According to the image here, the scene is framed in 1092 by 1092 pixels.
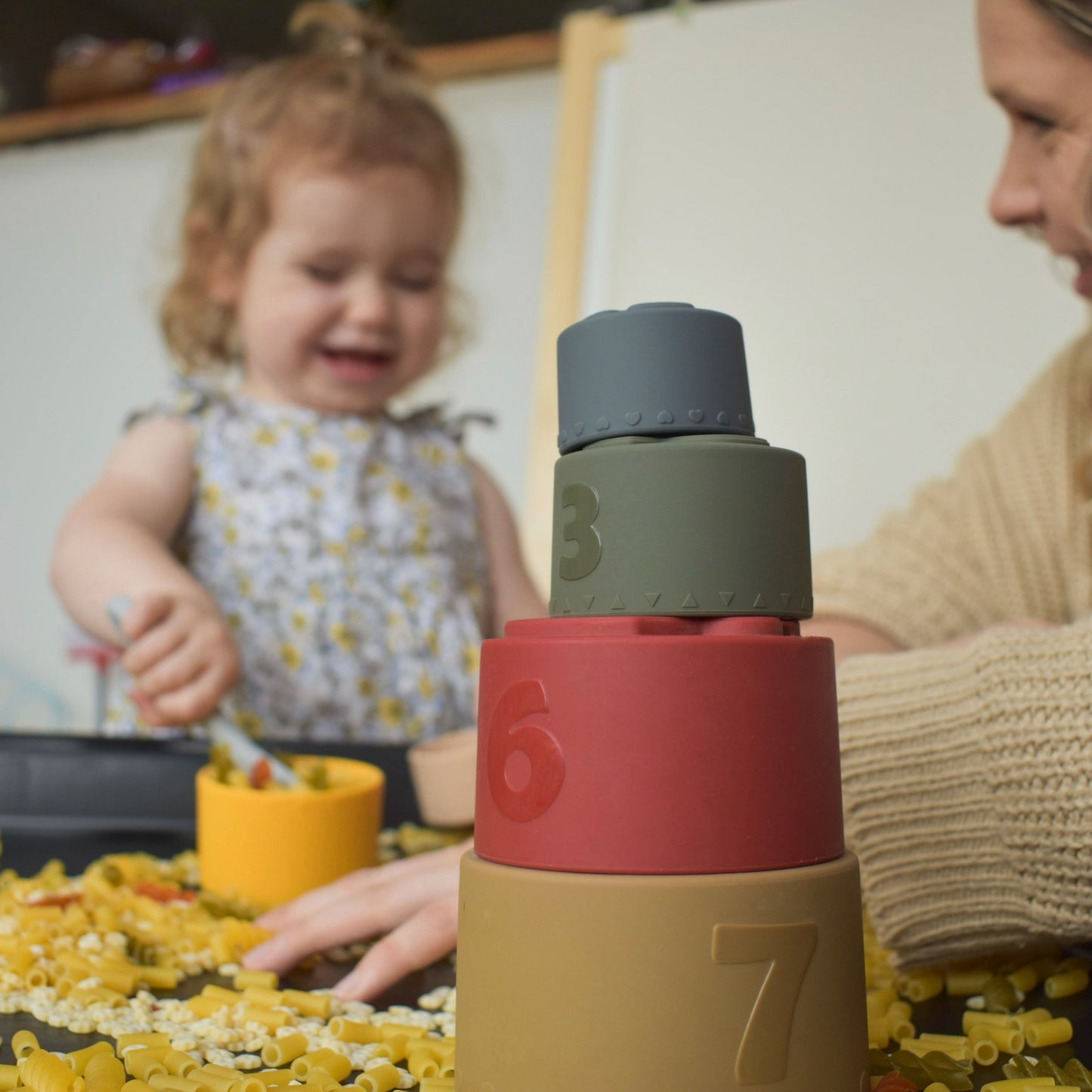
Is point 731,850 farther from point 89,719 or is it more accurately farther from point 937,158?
point 89,719

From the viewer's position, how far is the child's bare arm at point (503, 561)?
1327 mm

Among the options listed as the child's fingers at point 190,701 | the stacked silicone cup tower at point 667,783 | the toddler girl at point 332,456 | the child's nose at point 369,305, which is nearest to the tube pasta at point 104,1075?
the stacked silicone cup tower at point 667,783

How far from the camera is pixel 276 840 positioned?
1.86 feet

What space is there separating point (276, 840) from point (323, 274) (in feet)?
2.63

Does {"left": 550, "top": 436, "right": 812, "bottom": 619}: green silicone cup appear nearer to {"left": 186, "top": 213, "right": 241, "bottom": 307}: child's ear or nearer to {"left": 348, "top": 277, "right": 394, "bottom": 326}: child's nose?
{"left": 348, "top": 277, "right": 394, "bottom": 326}: child's nose

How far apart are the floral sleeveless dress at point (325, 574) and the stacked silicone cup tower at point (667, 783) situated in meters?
0.86

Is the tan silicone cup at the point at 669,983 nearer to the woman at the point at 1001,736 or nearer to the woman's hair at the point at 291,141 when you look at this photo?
the woman at the point at 1001,736

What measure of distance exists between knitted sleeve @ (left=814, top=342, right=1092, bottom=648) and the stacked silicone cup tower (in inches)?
19.1

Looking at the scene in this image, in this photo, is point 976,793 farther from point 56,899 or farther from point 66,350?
point 66,350

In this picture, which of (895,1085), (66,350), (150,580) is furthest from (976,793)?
(66,350)

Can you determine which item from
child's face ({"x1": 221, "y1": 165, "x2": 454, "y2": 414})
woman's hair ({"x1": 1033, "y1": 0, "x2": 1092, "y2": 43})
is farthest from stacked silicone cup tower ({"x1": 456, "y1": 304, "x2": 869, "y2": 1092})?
child's face ({"x1": 221, "y1": 165, "x2": 454, "y2": 414})

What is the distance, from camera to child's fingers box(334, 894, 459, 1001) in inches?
16.6

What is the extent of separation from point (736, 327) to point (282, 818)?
362 mm

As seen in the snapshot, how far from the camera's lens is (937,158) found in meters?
1.81
